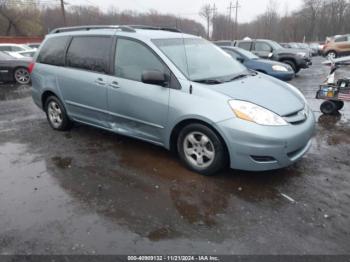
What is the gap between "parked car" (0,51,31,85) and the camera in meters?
11.7

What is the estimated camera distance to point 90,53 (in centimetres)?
466

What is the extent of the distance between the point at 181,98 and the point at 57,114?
2947 millimetres

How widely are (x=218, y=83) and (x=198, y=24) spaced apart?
81.3 meters

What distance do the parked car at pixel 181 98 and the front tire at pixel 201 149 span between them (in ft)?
0.04

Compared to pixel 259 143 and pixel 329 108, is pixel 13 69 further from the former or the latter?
pixel 259 143

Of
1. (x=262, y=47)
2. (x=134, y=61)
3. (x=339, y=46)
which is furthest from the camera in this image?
(x=339, y=46)

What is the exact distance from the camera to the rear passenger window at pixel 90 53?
444 centimetres

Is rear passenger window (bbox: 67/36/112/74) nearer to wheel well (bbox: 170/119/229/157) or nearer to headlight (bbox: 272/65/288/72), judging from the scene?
wheel well (bbox: 170/119/229/157)

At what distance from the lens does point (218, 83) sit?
3754mm

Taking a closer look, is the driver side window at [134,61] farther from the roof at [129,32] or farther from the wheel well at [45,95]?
the wheel well at [45,95]

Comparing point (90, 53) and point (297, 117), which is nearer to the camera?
point (297, 117)

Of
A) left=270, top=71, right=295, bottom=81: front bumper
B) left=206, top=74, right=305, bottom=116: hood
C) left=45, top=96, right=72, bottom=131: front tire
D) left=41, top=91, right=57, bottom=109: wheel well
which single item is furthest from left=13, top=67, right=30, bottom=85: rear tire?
left=206, top=74, right=305, bottom=116: hood

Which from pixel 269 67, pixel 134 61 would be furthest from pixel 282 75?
pixel 134 61

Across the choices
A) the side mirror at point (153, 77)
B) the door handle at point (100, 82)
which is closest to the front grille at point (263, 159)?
the side mirror at point (153, 77)
